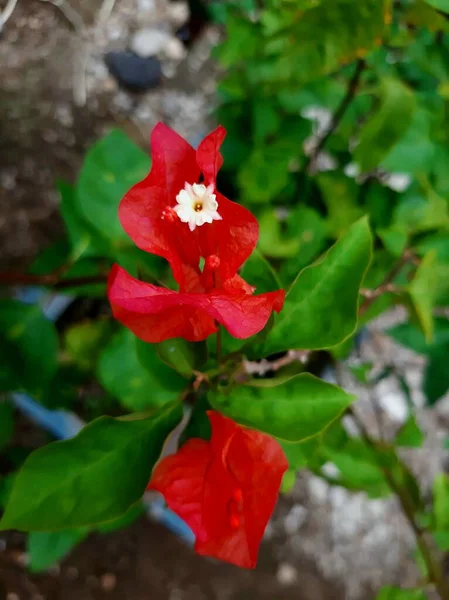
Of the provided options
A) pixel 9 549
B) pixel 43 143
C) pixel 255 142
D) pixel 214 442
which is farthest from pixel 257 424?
pixel 9 549

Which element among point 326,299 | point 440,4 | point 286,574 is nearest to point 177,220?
point 326,299

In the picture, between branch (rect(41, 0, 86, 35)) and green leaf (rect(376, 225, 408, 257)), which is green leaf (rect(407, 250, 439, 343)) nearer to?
green leaf (rect(376, 225, 408, 257))

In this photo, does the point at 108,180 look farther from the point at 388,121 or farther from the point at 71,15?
the point at 388,121

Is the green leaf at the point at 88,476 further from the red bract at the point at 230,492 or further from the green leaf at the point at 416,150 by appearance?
the green leaf at the point at 416,150

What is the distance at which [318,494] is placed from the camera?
1.07 meters

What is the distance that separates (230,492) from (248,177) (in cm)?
48

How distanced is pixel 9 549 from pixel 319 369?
56 cm

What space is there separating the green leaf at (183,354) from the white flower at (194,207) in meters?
0.10

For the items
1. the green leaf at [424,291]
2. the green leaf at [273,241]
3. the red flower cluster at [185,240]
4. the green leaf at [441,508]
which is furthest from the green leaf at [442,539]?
the red flower cluster at [185,240]

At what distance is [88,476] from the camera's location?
0.37 m

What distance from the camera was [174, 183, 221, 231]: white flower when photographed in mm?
319

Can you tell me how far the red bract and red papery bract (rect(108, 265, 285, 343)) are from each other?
73 millimetres

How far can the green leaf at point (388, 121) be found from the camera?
1.85 feet

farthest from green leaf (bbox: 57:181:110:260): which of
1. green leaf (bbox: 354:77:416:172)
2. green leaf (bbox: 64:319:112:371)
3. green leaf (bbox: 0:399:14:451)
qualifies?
green leaf (bbox: 354:77:416:172)
